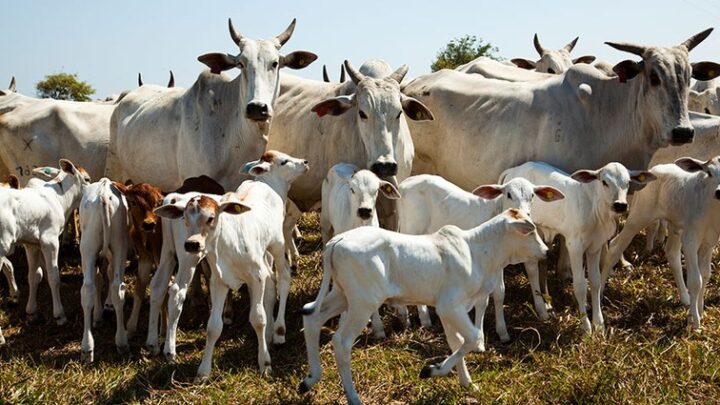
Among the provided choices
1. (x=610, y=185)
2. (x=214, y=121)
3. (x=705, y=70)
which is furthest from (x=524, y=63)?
(x=610, y=185)

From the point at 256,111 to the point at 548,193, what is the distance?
3.07 meters

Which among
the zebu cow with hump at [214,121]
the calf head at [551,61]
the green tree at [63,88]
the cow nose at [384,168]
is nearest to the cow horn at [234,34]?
the zebu cow with hump at [214,121]

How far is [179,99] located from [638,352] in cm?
619

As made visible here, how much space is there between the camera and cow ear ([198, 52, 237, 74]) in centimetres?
965

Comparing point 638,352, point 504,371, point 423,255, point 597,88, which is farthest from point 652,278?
point 423,255

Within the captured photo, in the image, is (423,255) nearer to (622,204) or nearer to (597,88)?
(622,204)

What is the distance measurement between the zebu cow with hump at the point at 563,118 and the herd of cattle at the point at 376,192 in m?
0.02

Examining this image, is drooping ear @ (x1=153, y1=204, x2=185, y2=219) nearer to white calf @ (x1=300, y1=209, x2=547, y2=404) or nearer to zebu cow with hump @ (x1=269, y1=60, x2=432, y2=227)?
white calf @ (x1=300, y1=209, x2=547, y2=404)

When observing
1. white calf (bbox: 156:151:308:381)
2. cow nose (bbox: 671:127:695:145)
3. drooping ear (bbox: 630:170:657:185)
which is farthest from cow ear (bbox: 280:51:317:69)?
cow nose (bbox: 671:127:695:145)

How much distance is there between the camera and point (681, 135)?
908cm

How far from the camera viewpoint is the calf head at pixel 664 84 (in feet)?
30.1

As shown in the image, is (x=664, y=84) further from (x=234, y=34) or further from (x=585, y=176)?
(x=234, y=34)

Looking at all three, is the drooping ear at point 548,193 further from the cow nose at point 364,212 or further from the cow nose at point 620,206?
the cow nose at point 364,212

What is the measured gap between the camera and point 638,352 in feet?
24.6
